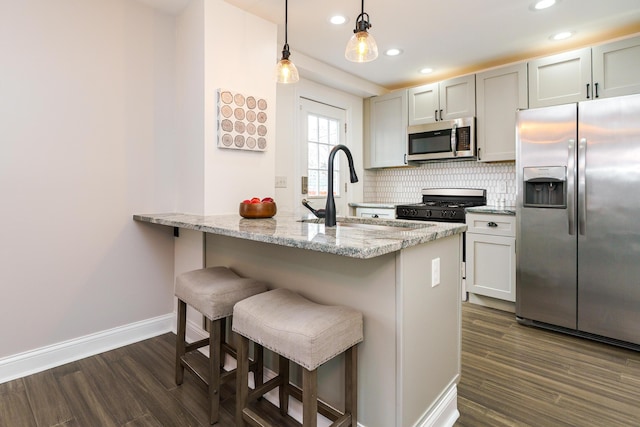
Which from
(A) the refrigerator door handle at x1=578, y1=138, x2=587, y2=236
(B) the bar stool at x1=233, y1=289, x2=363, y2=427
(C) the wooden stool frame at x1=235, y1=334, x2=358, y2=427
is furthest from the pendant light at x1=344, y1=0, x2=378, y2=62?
(A) the refrigerator door handle at x1=578, y1=138, x2=587, y2=236

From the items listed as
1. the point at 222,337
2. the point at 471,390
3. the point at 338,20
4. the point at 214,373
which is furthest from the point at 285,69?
the point at 471,390

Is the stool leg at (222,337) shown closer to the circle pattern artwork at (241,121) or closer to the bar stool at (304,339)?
the bar stool at (304,339)

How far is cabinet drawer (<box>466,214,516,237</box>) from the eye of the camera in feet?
9.93

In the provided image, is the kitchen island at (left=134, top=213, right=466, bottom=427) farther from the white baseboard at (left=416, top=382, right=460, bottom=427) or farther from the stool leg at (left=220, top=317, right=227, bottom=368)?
the stool leg at (left=220, top=317, right=227, bottom=368)

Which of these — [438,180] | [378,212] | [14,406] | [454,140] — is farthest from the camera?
[438,180]

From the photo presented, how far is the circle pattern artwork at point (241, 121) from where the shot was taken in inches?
95.5

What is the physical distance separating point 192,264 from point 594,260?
3044 millimetres

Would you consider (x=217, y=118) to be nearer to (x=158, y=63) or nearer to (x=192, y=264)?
(x=158, y=63)

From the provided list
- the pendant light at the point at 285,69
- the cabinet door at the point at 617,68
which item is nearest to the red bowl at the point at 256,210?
the pendant light at the point at 285,69

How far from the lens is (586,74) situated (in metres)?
2.92

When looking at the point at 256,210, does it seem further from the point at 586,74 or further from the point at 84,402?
the point at 586,74

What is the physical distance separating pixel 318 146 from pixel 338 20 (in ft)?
4.77

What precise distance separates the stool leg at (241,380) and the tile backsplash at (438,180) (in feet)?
11.0

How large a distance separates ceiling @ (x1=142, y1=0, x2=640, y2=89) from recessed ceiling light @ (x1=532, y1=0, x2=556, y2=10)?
0.14 feet
